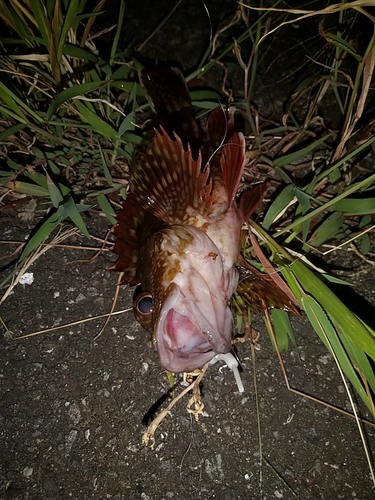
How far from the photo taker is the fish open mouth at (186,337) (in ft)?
6.72

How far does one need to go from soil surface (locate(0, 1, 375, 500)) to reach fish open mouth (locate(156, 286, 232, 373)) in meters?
0.55

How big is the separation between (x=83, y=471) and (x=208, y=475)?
25.0 inches

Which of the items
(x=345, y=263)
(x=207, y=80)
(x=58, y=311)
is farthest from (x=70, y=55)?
(x=345, y=263)

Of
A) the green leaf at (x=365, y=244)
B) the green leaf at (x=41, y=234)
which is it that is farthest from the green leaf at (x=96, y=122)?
the green leaf at (x=365, y=244)

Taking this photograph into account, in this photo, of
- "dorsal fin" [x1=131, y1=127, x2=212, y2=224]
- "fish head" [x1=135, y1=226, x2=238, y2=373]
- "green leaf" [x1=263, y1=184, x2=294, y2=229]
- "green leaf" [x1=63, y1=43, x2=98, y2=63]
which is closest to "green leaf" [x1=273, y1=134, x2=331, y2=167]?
"green leaf" [x1=263, y1=184, x2=294, y2=229]

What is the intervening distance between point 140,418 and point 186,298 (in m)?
0.81

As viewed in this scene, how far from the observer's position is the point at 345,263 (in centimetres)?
291

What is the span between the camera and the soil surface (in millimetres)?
2387

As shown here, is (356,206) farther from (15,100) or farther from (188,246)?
(15,100)

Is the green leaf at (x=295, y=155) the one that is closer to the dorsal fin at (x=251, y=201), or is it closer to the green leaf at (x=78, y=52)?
the dorsal fin at (x=251, y=201)

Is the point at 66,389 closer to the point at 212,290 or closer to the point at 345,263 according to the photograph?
the point at 212,290

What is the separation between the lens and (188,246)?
90.2 inches

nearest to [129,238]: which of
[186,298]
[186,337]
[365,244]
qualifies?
[186,298]

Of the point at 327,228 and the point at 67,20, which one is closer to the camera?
the point at 67,20
